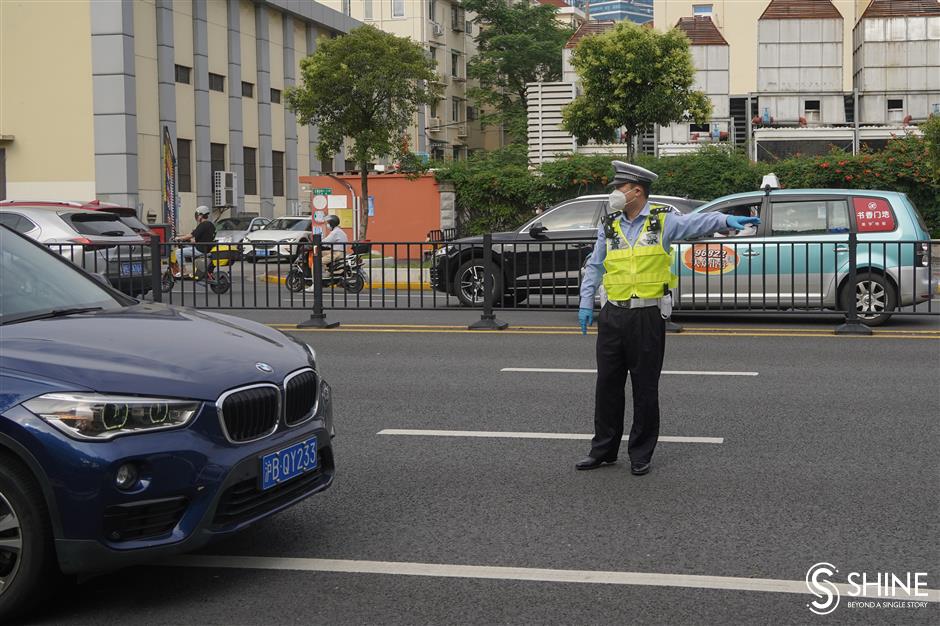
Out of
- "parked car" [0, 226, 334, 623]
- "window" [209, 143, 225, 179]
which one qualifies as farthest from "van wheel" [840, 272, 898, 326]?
"window" [209, 143, 225, 179]

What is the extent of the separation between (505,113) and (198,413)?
67.2m

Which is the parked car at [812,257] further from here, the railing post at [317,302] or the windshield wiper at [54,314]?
the windshield wiper at [54,314]

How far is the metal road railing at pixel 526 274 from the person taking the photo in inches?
566

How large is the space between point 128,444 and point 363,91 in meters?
29.2

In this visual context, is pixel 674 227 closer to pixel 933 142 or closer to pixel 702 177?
pixel 933 142

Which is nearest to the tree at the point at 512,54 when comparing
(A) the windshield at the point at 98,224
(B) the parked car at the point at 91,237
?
(A) the windshield at the point at 98,224

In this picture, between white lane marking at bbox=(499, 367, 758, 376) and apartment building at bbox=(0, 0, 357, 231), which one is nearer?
white lane marking at bbox=(499, 367, 758, 376)

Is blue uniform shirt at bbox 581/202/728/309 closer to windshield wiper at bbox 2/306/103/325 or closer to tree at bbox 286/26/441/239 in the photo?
windshield wiper at bbox 2/306/103/325

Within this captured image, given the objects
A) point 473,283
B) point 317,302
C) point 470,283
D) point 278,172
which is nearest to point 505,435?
point 317,302

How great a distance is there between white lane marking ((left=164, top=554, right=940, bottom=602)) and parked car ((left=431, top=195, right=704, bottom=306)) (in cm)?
954

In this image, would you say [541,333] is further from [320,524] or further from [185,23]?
[185,23]

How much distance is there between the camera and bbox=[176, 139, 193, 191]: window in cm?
3947

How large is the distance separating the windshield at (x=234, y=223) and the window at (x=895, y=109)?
28.8 m

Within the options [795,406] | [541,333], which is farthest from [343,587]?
[541,333]
